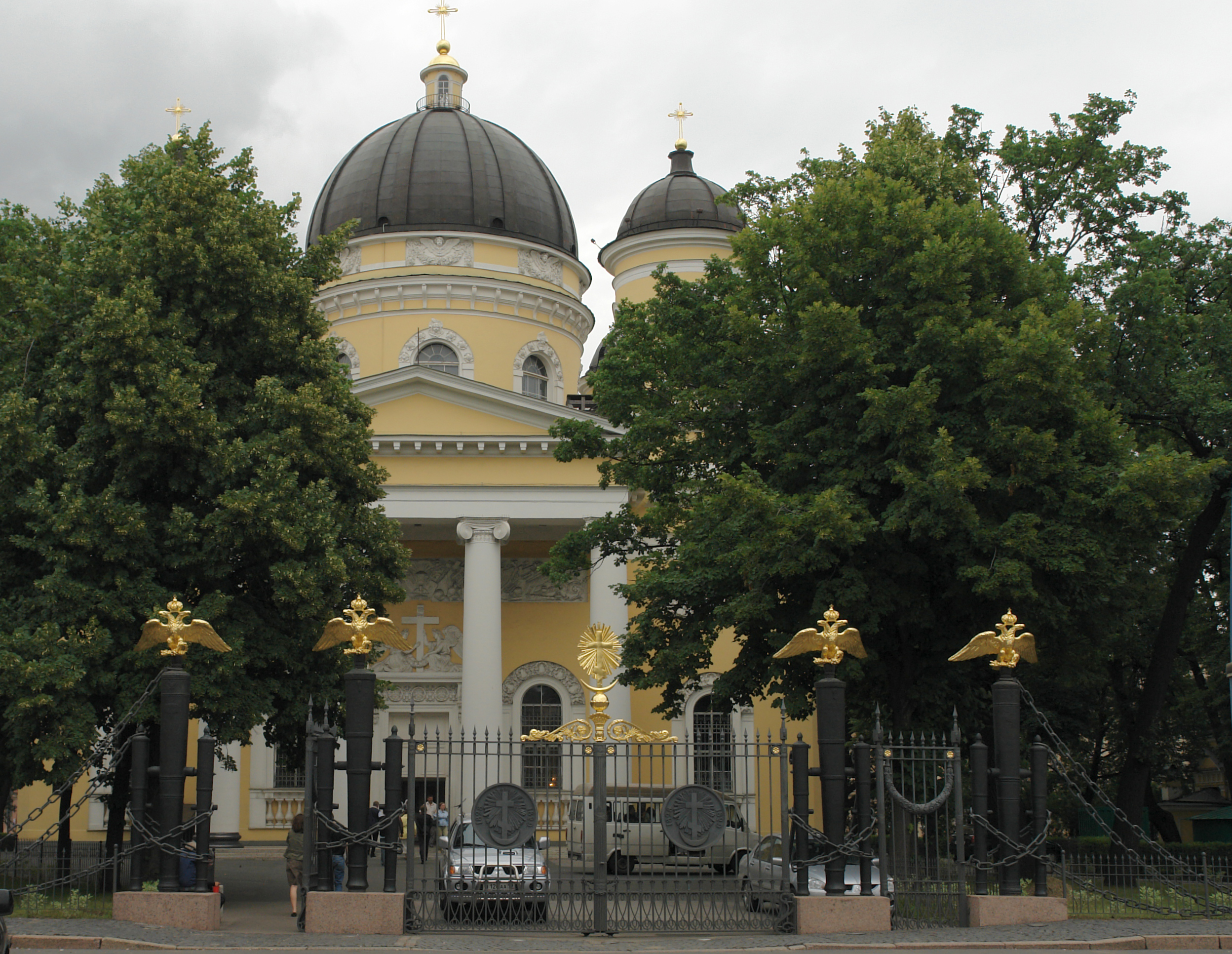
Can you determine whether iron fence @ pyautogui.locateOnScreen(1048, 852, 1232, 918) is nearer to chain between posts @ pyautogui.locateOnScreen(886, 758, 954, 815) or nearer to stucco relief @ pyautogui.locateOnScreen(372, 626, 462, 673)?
chain between posts @ pyautogui.locateOnScreen(886, 758, 954, 815)

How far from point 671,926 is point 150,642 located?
21.0 ft

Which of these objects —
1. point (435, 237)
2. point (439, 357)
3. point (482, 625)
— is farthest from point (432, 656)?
point (435, 237)

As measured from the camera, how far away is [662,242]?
41.7 m

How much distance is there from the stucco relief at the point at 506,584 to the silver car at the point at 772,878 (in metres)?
15.3

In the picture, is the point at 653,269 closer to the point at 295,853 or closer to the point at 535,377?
the point at 535,377

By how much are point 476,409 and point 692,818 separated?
63.9ft

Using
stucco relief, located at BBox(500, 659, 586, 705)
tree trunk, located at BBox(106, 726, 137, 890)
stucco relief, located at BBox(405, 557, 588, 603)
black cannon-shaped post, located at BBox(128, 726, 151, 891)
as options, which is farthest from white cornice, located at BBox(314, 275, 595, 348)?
black cannon-shaped post, located at BBox(128, 726, 151, 891)

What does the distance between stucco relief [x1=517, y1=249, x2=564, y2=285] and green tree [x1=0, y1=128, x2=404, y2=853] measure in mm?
17323

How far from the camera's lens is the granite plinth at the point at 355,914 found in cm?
1282

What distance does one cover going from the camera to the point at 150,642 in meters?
14.3

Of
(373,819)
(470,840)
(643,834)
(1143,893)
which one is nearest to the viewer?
(1143,893)

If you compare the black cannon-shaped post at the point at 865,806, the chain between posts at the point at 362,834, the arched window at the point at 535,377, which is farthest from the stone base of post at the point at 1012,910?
the arched window at the point at 535,377

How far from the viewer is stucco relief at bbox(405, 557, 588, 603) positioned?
1330 inches

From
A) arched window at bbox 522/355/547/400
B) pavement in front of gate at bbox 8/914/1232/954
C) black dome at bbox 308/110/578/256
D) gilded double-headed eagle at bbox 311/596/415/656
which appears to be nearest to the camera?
pavement in front of gate at bbox 8/914/1232/954
